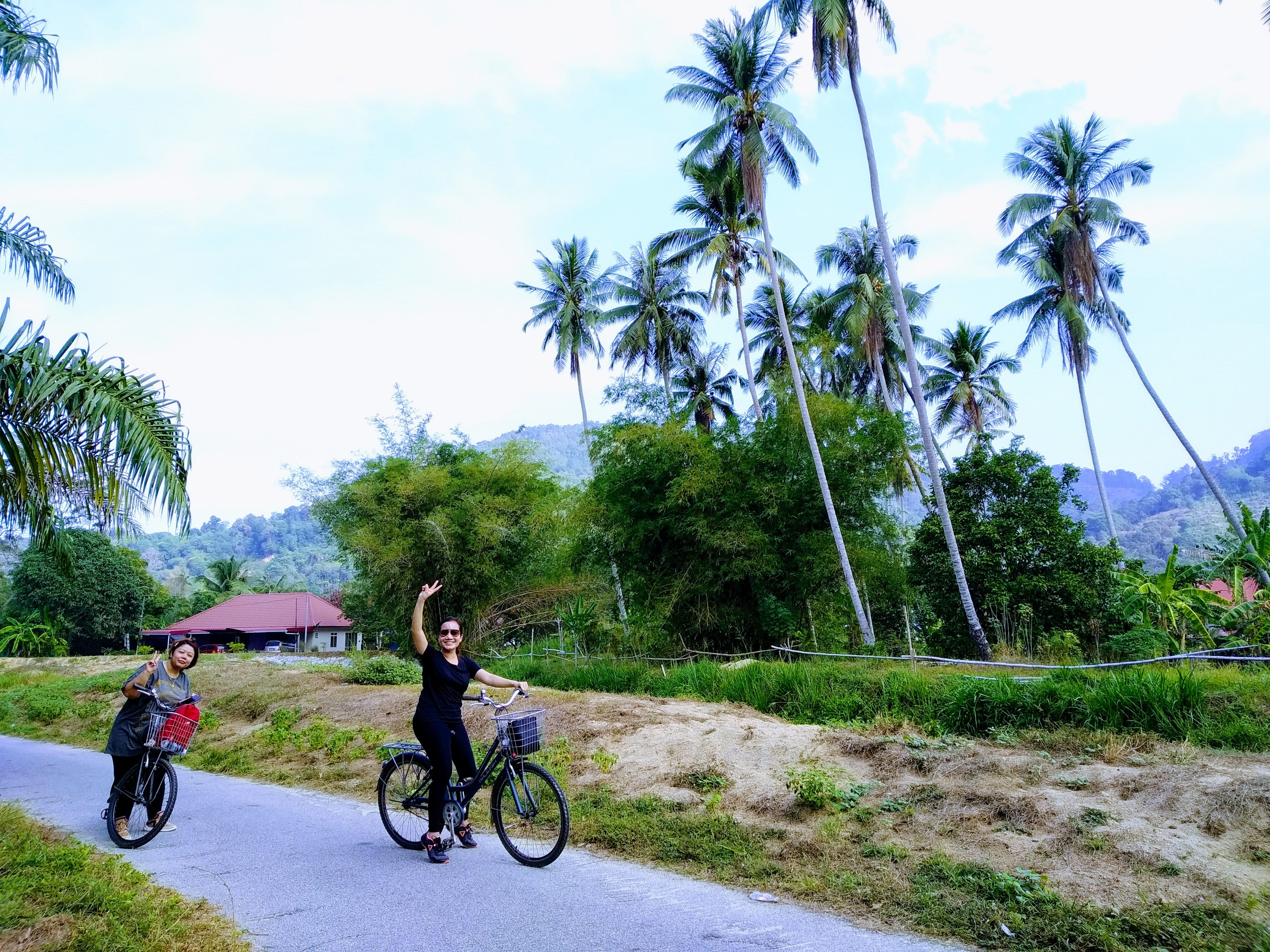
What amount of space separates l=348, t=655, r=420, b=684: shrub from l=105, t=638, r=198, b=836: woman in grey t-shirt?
382 inches

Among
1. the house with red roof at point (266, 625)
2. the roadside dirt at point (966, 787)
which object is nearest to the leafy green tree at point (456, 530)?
the roadside dirt at point (966, 787)

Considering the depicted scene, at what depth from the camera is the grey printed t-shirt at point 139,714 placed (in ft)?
19.1

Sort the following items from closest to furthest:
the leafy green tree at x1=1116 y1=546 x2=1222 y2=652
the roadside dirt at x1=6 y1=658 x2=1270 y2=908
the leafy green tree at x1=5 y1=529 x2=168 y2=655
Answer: the roadside dirt at x1=6 y1=658 x2=1270 y2=908
the leafy green tree at x1=1116 y1=546 x2=1222 y2=652
the leafy green tree at x1=5 y1=529 x2=168 y2=655

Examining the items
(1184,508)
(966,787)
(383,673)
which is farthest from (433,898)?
(1184,508)

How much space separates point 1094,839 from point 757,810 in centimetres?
239

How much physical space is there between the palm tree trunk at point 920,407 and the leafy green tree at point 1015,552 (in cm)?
59

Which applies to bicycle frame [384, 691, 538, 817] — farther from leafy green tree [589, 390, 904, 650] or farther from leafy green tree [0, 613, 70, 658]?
leafy green tree [0, 613, 70, 658]

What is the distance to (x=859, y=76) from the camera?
1792 centimetres

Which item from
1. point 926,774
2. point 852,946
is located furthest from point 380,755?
point 852,946

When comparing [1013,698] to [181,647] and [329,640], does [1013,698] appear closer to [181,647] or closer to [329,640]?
[181,647]

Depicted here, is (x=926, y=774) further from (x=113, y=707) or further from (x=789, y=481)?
(x=113, y=707)

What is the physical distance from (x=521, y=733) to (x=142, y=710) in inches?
122

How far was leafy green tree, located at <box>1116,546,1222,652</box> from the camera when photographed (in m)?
12.1

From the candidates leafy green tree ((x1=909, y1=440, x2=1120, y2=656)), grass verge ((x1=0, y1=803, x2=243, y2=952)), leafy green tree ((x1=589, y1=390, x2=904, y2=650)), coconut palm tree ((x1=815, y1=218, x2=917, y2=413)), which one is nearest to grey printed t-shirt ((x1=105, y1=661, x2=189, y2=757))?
grass verge ((x1=0, y1=803, x2=243, y2=952))
